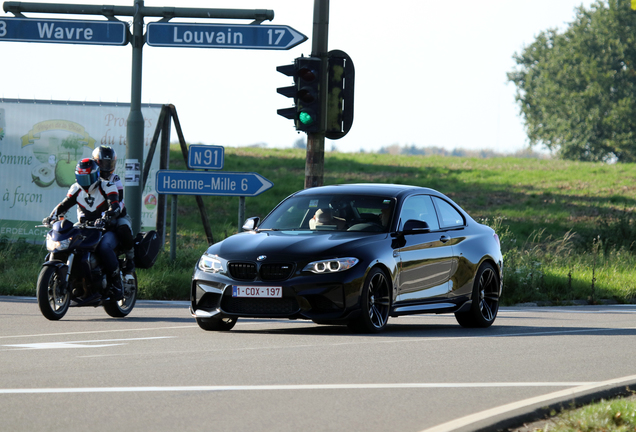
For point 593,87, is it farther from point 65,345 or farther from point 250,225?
point 65,345

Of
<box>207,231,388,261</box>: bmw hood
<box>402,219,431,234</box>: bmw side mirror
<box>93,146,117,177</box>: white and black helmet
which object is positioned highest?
<box>93,146,117,177</box>: white and black helmet

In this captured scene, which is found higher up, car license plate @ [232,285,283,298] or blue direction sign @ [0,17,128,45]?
blue direction sign @ [0,17,128,45]

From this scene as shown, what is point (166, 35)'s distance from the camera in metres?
17.8

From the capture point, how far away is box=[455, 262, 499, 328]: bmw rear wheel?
12.8m

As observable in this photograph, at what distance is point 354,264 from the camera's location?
429 inches

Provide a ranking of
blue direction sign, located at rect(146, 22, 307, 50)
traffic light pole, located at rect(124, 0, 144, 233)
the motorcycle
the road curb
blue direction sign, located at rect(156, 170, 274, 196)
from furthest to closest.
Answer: blue direction sign, located at rect(156, 170, 274, 196) < traffic light pole, located at rect(124, 0, 144, 233) < blue direction sign, located at rect(146, 22, 307, 50) < the motorcycle < the road curb

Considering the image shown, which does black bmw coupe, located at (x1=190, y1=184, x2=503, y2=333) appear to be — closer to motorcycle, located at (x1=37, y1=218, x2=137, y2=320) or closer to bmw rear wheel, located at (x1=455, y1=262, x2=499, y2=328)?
bmw rear wheel, located at (x1=455, y1=262, x2=499, y2=328)

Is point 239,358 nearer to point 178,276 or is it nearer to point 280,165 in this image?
point 178,276

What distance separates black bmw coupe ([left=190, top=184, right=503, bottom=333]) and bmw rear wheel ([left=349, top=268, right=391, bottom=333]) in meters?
0.01

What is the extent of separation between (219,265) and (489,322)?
3662 mm

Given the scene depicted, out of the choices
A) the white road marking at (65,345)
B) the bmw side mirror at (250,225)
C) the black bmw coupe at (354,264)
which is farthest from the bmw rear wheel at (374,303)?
the white road marking at (65,345)

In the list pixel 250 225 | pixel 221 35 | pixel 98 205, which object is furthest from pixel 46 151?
pixel 250 225

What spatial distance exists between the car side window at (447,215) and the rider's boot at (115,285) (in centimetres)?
387

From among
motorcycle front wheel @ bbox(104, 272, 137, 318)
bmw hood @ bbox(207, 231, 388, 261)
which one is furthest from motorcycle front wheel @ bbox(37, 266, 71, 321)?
bmw hood @ bbox(207, 231, 388, 261)
